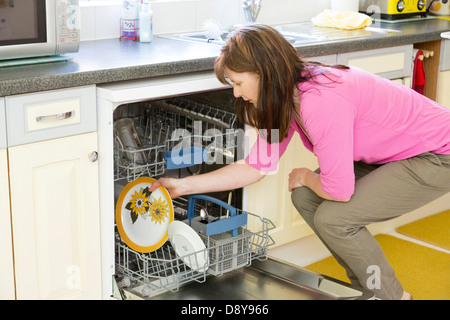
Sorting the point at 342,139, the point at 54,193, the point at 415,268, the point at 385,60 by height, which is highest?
the point at 385,60

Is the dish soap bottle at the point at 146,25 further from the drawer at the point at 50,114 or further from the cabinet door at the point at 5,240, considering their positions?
the cabinet door at the point at 5,240

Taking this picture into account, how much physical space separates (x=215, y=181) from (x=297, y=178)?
28 centimetres

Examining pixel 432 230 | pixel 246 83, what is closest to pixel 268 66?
pixel 246 83

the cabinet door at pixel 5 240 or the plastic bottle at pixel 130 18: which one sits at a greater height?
the plastic bottle at pixel 130 18

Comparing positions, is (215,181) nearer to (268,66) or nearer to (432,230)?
(268,66)

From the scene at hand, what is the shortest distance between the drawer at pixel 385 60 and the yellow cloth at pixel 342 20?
0.22m

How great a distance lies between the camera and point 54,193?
6.46 ft

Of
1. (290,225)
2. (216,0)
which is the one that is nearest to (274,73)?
(290,225)

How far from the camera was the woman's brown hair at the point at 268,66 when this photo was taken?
1.91 metres

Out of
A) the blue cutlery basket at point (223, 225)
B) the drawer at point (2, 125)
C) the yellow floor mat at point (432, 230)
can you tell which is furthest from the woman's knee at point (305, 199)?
the yellow floor mat at point (432, 230)

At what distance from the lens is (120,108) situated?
243 centimetres

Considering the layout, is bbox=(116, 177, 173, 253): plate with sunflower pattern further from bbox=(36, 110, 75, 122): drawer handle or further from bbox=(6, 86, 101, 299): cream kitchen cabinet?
bbox=(36, 110, 75, 122): drawer handle

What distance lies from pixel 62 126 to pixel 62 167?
12 centimetres
